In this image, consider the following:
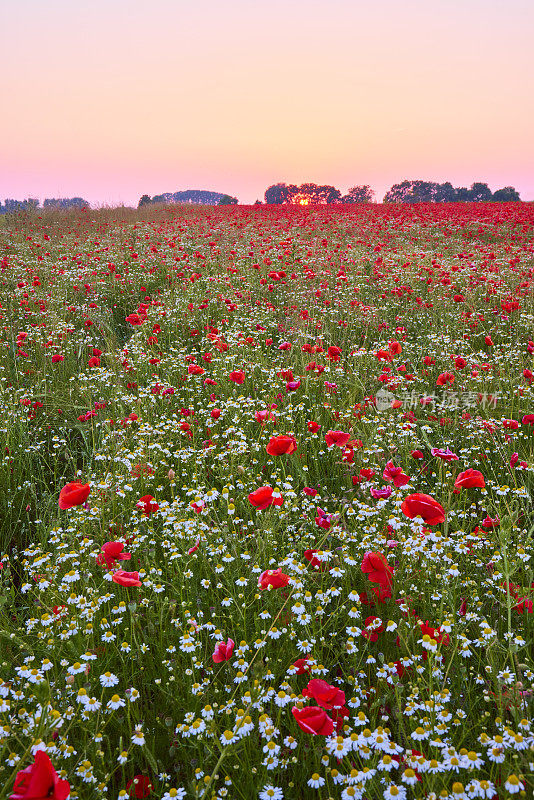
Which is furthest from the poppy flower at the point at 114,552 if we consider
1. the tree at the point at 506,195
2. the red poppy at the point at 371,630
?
the tree at the point at 506,195

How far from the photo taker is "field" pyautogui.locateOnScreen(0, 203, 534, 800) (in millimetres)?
1691

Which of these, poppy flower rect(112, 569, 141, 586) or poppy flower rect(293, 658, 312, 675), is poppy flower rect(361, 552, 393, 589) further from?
poppy flower rect(112, 569, 141, 586)

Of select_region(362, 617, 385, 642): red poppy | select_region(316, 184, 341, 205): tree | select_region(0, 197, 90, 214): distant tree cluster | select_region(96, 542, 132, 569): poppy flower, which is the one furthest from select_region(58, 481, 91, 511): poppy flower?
select_region(316, 184, 341, 205): tree

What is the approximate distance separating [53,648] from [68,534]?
3.48ft

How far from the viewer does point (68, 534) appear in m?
3.06

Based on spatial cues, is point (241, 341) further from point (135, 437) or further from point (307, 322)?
point (135, 437)

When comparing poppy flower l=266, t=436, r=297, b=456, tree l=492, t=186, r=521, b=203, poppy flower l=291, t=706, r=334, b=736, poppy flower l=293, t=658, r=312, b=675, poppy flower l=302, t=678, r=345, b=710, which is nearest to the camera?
poppy flower l=291, t=706, r=334, b=736

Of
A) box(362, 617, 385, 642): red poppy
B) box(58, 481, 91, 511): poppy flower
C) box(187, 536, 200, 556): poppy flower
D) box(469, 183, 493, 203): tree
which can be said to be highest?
box(469, 183, 493, 203): tree

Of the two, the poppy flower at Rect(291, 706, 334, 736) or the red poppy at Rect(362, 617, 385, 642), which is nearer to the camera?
the poppy flower at Rect(291, 706, 334, 736)

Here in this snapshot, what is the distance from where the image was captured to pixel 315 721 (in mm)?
1438

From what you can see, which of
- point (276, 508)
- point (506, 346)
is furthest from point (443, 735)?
point (506, 346)

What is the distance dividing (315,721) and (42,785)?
0.74 meters

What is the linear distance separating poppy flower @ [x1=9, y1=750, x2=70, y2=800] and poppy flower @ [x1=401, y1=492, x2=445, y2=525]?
4.77ft

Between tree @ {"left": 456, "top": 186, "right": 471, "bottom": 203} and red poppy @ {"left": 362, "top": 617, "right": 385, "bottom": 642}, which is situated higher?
tree @ {"left": 456, "top": 186, "right": 471, "bottom": 203}
